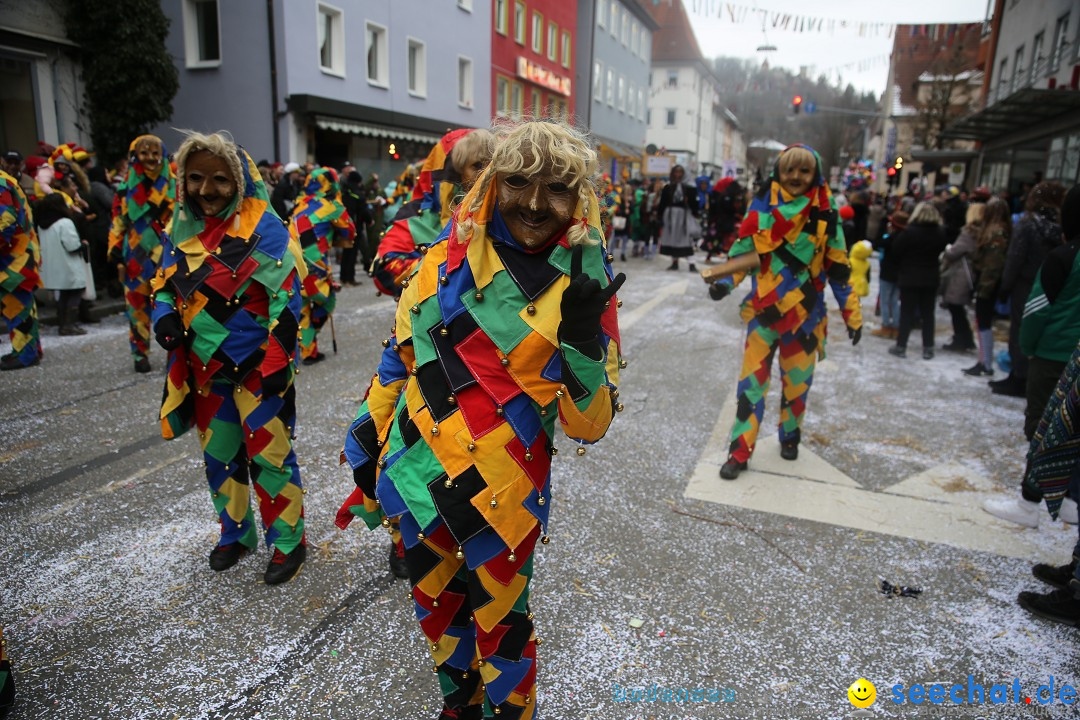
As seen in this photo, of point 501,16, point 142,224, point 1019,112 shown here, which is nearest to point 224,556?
point 142,224

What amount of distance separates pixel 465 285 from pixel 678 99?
5721 centimetres

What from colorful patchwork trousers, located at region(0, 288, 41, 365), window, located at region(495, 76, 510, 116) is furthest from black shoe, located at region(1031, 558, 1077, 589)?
window, located at region(495, 76, 510, 116)

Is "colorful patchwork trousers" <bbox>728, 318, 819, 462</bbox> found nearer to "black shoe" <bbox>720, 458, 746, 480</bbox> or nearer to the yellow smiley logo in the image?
"black shoe" <bbox>720, 458, 746, 480</bbox>

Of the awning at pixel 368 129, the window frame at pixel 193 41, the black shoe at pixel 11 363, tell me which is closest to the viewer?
the black shoe at pixel 11 363

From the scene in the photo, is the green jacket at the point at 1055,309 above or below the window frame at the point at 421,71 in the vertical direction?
below

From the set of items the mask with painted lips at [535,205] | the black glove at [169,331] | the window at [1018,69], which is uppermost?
the window at [1018,69]

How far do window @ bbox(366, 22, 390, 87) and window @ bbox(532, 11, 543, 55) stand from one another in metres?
10.7

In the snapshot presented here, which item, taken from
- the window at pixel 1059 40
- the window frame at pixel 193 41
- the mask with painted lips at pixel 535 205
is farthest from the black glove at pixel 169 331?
the window at pixel 1059 40

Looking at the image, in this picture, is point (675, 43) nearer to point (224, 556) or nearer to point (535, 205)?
point (224, 556)

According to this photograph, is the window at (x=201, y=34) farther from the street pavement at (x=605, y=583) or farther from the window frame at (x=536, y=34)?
the street pavement at (x=605, y=583)

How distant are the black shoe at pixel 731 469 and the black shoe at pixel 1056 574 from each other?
1667mm

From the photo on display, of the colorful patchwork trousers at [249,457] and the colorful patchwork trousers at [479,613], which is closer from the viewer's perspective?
the colorful patchwork trousers at [479,613]

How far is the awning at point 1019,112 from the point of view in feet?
42.3

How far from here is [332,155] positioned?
19156mm
